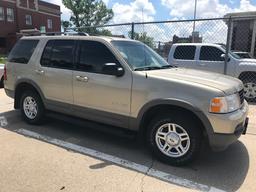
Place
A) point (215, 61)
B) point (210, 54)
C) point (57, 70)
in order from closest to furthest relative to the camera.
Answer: point (57, 70), point (215, 61), point (210, 54)

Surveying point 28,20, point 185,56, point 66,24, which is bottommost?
point 185,56

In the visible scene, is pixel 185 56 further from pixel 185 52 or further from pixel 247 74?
Result: pixel 247 74

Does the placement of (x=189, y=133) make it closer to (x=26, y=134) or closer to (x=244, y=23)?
(x=26, y=134)

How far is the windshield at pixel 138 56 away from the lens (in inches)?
177

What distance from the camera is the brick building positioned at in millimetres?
34944

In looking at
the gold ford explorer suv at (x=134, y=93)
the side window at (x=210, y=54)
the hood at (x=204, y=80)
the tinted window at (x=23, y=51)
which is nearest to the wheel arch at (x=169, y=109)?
the gold ford explorer suv at (x=134, y=93)

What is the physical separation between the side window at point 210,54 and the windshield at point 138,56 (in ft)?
14.4

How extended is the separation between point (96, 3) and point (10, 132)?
5698cm

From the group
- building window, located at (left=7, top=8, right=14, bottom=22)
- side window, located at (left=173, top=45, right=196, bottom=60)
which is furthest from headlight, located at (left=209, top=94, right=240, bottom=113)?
building window, located at (left=7, top=8, right=14, bottom=22)

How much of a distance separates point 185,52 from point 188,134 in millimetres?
6063

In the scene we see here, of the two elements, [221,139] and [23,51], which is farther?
[23,51]

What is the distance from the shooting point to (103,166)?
12.9ft

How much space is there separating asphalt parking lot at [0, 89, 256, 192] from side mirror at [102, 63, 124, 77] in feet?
4.27

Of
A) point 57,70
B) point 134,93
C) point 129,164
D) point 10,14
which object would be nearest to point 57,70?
point 57,70
